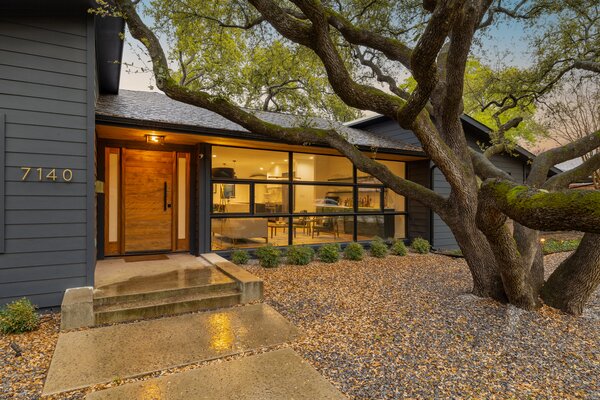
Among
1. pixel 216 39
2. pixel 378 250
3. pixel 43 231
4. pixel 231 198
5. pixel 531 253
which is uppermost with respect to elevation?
pixel 216 39

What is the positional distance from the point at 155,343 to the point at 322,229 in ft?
18.1

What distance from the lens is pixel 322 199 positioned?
841 cm

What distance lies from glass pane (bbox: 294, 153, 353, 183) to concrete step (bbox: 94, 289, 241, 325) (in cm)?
Result: 420

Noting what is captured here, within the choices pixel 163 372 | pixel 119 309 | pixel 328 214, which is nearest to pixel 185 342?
pixel 163 372

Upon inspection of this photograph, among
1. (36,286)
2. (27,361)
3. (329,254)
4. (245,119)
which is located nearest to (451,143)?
(245,119)

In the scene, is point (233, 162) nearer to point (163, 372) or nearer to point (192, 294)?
point (192, 294)

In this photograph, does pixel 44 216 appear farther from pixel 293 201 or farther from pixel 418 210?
pixel 418 210

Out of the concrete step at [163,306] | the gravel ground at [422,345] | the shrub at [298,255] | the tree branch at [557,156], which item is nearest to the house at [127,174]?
the shrub at [298,255]

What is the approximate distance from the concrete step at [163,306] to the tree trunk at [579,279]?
4155 mm

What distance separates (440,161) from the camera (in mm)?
4297

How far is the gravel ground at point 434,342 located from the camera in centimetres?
261

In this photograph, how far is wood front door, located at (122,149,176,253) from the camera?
262 inches

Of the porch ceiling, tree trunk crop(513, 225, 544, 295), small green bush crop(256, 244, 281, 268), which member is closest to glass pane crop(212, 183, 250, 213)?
the porch ceiling

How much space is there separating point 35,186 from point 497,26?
8.83 meters
